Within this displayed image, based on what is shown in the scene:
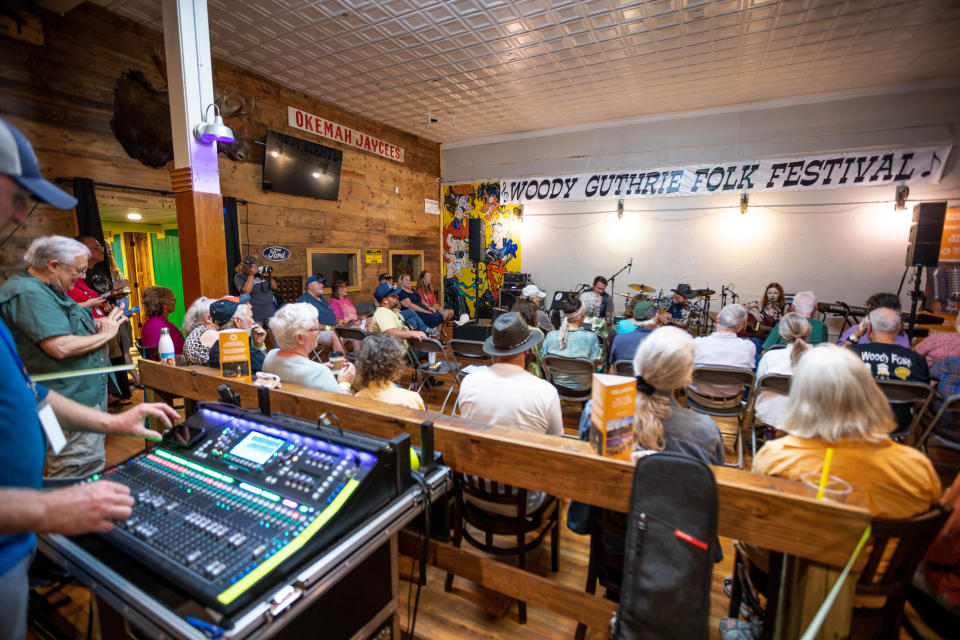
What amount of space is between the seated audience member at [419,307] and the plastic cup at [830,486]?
563cm

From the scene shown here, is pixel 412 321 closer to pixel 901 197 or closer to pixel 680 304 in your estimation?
pixel 680 304

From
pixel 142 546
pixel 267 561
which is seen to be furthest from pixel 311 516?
pixel 142 546

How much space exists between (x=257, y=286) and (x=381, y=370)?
4.00 m

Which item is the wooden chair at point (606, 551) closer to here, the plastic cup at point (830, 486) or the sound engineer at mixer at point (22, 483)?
the plastic cup at point (830, 486)

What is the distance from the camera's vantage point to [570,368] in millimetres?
3514

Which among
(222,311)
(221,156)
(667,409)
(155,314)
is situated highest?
(221,156)

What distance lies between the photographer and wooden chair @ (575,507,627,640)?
1.62m

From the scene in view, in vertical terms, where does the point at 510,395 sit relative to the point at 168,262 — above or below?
below

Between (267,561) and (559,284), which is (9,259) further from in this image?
(559,284)

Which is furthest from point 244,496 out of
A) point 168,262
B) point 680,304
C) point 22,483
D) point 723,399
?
point 168,262

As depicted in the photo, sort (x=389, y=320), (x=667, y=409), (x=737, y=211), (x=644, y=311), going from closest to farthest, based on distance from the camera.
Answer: (x=667, y=409)
(x=644, y=311)
(x=389, y=320)
(x=737, y=211)

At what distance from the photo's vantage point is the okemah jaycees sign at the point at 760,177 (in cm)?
574

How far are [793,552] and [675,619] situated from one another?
388 millimetres

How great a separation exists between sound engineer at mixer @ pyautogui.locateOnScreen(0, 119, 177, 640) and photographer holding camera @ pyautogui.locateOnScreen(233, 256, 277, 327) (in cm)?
422
